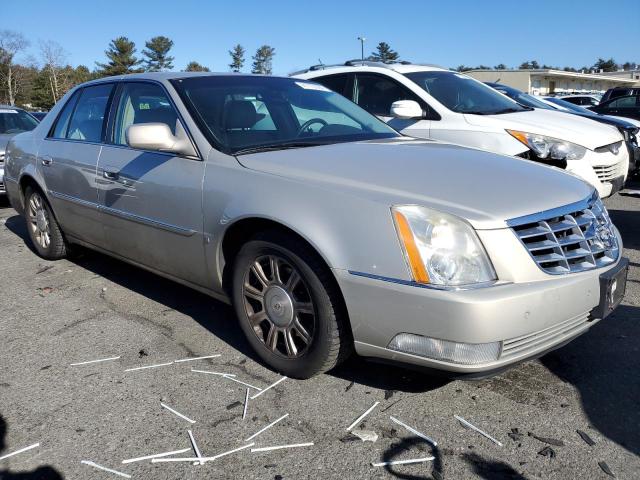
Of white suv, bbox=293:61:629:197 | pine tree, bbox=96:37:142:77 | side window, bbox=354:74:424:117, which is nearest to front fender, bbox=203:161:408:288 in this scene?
white suv, bbox=293:61:629:197

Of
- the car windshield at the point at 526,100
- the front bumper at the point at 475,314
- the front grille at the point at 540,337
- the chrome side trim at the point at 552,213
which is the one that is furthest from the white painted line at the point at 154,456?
the car windshield at the point at 526,100

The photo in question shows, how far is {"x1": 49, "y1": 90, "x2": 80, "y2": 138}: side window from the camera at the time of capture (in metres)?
4.79

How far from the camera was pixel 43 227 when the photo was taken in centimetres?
524

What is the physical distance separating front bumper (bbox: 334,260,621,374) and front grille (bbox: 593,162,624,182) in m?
3.38

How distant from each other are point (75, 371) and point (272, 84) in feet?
7.35

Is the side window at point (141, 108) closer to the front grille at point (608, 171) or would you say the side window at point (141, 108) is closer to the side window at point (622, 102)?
the front grille at point (608, 171)

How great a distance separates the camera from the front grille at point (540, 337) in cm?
237

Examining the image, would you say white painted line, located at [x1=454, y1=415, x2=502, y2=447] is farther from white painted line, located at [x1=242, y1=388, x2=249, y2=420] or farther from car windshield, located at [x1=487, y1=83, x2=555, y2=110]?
car windshield, located at [x1=487, y1=83, x2=555, y2=110]

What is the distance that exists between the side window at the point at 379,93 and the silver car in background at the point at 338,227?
82.8 inches

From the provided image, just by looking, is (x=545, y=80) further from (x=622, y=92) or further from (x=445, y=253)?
(x=445, y=253)

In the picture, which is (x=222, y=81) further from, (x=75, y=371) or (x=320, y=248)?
(x=75, y=371)

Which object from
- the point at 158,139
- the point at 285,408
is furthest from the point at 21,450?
the point at 158,139

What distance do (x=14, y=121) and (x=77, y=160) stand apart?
667 cm

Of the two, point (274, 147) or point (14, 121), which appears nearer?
point (274, 147)
